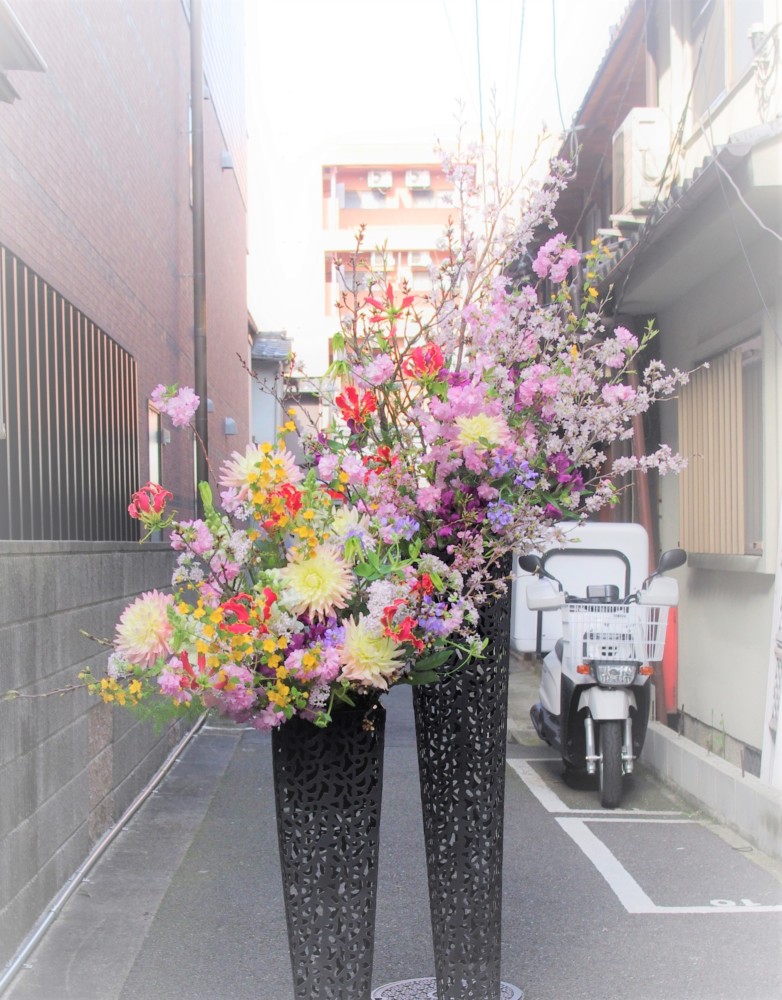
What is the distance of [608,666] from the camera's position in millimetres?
6816

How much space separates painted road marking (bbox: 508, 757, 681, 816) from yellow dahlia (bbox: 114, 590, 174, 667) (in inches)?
181

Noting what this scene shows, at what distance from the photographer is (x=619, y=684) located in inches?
267

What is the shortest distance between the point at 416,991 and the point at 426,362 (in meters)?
2.14

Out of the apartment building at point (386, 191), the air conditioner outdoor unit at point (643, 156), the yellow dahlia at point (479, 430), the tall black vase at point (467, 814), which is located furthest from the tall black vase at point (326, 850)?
the apartment building at point (386, 191)

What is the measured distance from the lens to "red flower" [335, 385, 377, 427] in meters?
3.09

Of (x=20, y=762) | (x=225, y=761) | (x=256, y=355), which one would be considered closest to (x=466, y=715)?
(x=20, y=762)

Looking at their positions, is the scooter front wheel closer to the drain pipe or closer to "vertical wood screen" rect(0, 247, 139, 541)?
the drain pipe

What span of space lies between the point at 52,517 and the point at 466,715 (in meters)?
3.14

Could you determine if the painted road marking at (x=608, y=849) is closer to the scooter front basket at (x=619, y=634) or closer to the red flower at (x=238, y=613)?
the scooter front basket at (x=619, y=634)

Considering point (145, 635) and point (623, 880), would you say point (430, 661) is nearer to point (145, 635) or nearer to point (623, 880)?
point (145, 635)

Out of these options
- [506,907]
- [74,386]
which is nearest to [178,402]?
[506,907]

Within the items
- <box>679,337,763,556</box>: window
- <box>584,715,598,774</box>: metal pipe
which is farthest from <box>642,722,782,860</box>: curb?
<box>679,337,763,556</box>: window

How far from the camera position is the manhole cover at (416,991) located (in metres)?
3.66

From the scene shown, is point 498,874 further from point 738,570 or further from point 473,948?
point 738,570
